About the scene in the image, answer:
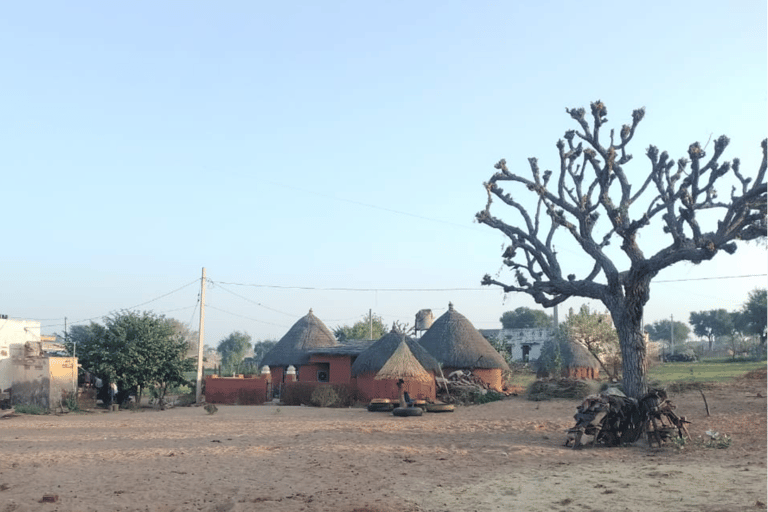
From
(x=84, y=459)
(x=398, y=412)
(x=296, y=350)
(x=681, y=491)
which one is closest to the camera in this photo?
(x=681, y=491)

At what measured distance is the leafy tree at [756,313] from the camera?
59062 millimetres

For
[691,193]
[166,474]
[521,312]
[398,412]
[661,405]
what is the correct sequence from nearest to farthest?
[166,474] → [661,405] → [691,193] → [398,412] → [521,312]

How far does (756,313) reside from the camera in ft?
197

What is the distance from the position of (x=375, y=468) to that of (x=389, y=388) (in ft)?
52.9

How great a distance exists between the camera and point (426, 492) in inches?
389

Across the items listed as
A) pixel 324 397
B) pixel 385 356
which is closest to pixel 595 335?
pixel 385 356

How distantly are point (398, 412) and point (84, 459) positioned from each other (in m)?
11.1

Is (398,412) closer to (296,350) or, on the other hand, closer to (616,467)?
(616,467)

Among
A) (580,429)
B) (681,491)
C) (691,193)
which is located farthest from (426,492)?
(691,193)

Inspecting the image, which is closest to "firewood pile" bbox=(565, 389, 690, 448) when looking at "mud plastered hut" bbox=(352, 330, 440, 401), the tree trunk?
the tree trunk

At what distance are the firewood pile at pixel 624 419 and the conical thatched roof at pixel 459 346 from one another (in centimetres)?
1724

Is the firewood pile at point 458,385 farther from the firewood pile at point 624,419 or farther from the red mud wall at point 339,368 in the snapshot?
the firewood pile at point 624,419

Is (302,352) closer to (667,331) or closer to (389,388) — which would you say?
(389,388)

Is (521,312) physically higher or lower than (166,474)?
higher
